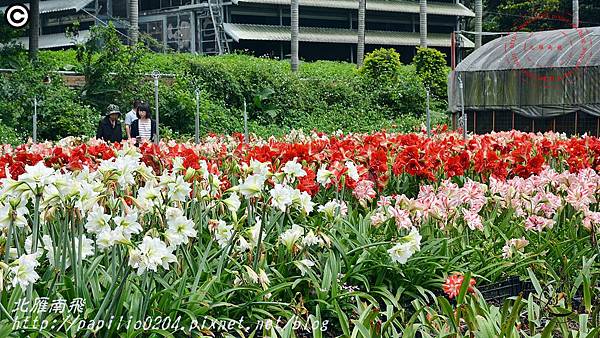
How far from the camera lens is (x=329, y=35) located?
45.5 m

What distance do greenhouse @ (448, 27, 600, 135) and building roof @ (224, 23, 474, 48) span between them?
1685 cm

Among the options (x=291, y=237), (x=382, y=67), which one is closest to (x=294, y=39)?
(x=382, y=67)

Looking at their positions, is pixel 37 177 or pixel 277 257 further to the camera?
pixel 277 257

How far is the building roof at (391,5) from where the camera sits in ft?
146

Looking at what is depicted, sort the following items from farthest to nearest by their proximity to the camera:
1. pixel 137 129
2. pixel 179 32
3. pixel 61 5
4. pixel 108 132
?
pixel 179 32 → pixel 61 5 → pixel 137 129 → pixel 108 132

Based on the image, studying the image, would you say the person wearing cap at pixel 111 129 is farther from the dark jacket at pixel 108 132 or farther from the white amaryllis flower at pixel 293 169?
the white amaryllis flower at pixel 293 169

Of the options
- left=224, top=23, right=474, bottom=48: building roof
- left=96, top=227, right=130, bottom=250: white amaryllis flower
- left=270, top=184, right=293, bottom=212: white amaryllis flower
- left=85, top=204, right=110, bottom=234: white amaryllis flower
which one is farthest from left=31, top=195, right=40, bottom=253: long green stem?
left=224, top=23, right=474, bottom=48: building roof

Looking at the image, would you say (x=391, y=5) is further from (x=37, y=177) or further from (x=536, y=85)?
(x=37, y=177)

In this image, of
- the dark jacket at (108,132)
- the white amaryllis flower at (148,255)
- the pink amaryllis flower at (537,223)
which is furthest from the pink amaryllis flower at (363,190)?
the dark jacket at (108,132)

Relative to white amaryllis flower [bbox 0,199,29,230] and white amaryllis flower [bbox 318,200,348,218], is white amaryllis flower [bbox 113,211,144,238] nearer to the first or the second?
white amaryllis flower [bbox 0,199,29,230]

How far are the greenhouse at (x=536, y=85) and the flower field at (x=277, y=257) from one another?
17.5 metres

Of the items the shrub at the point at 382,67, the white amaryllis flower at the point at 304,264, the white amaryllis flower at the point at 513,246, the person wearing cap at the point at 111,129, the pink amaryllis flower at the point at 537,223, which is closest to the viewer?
the white amaryllis flower at the point at 304,264

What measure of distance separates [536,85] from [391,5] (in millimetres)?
23595

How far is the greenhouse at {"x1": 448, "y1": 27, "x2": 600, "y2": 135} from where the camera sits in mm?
24219
